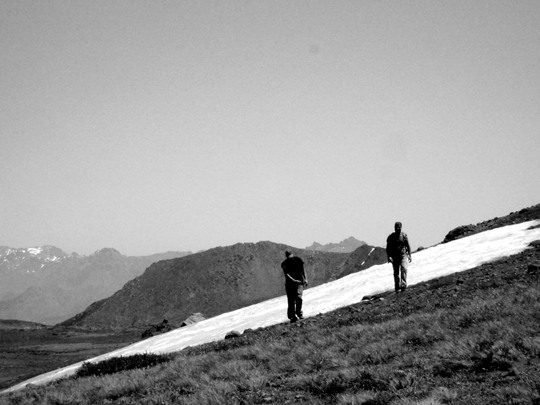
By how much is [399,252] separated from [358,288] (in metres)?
5.51

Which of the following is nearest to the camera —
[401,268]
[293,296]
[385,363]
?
[385,363]

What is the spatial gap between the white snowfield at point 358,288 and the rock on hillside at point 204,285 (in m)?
83.0

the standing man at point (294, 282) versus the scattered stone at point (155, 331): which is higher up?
the standing man at point (294, 282)

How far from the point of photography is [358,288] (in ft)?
77.0

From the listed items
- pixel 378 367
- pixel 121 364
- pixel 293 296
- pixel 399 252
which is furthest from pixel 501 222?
pixel 378 367

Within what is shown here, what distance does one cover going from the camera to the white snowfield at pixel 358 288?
21250 millimetres

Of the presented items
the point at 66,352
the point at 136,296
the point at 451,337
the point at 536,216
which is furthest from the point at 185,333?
the point at 136,296

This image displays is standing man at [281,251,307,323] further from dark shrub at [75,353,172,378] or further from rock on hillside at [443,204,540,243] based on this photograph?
rock on hillside at [443,204,540,243]

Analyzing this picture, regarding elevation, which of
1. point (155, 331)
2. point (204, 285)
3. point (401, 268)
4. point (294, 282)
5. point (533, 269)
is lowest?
point (155, 331)

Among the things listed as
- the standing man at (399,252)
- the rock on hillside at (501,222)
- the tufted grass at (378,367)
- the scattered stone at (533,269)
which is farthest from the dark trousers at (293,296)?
the rock on hillside at (501,222)

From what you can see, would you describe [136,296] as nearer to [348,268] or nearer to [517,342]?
[348,268]

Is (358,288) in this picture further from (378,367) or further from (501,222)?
(501,222)

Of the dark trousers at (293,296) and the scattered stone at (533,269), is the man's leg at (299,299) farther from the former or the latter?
the scattered stone at (533,269)

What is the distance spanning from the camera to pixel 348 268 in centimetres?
11750
